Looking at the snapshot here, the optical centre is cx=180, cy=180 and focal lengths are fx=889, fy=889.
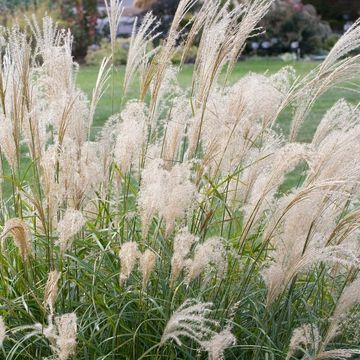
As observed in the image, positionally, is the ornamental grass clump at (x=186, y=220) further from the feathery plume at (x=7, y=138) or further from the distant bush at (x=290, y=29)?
the distant bush at (x=290, y=29)

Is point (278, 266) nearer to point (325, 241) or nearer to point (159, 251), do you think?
point (325, 241)

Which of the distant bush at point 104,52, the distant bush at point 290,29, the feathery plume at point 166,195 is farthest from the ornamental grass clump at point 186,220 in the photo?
the distant bush at point 290,29

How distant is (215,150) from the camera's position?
3145mm

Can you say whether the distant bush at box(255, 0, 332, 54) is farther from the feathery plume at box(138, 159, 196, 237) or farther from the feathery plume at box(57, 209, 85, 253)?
the feathery plume at box(57, 209, 85, 253)

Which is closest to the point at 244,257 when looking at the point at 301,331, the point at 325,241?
the point at 325,241

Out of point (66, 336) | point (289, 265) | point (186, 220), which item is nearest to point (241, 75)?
point (186, 220)

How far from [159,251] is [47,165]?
639 mm

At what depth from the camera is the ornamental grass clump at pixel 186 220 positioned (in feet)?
8.96

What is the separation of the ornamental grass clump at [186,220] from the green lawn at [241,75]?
351cm

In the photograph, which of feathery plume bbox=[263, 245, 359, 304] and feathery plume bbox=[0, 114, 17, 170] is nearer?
feathery plume bbox=[263, 245, 359, 304]

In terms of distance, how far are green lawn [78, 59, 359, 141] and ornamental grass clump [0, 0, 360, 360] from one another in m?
3.51

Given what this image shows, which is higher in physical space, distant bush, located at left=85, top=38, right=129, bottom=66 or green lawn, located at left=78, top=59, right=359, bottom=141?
green lawn, located at left=78, top=59, right=359, bottom=141

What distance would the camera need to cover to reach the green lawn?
34.2ft

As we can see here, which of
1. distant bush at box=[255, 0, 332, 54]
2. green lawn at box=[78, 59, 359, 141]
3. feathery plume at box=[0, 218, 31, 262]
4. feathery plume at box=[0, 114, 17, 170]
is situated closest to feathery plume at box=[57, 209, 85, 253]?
feathery plume at box=[0, 218, 31, 262]
